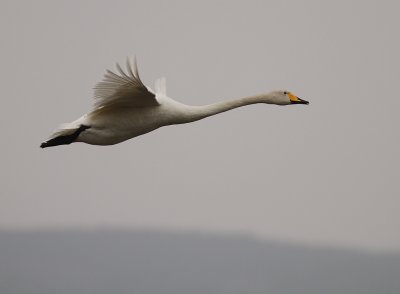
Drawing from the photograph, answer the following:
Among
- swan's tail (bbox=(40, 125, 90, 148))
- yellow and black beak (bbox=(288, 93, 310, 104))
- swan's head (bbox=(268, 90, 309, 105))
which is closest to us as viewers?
swan's tail (bbox=(40, 125, 90, 148))

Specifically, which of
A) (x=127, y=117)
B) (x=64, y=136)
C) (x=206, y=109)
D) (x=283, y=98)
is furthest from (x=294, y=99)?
(x=64, y=136)

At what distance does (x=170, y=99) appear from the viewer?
11352mm

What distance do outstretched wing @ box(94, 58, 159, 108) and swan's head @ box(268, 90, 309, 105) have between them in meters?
1.80

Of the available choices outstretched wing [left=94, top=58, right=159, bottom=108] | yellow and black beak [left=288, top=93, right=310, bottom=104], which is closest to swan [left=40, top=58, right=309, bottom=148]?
outstretched wing [left=94, top=58, right=159, bottom=108]

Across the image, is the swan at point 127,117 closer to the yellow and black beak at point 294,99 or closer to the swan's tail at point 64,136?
the swan's tail at point 64,136

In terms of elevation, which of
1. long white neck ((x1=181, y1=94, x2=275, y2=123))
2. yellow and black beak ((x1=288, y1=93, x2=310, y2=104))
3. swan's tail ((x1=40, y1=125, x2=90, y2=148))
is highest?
yellow and black beak ((x1=288, y1=93, x2=310, y2=104))

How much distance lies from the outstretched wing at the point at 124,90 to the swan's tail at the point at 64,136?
567mm

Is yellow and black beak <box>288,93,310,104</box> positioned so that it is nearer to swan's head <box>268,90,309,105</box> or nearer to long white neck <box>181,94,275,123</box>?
swan's head <box>268,90,309,105</box>

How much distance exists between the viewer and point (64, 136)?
1126 centimetres

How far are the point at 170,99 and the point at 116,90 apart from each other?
1.03 metres

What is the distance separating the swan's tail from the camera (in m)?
11.2

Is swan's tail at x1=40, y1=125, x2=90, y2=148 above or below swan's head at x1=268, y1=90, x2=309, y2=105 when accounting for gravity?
below

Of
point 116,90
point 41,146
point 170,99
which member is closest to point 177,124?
point 170,99

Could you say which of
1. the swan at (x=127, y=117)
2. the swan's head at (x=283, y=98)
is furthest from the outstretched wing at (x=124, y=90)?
the swan's head at (x=283, y=98)
